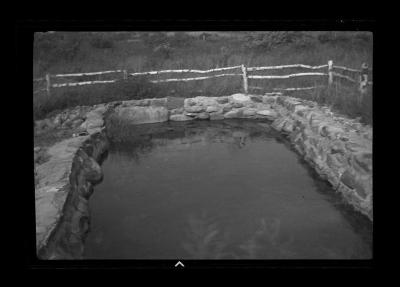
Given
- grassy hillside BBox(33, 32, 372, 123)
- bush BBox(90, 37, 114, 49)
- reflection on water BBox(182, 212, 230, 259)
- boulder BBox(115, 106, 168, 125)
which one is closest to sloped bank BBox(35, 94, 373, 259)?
boulder BBox(115, 106, 168, 125)

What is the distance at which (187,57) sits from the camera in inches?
401

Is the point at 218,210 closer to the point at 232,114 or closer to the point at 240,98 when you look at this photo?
the point at 232,114

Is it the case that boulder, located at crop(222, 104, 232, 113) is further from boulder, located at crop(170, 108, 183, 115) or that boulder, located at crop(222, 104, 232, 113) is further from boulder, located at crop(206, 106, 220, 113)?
boulder, located at crop(170, 108, 183, 115)

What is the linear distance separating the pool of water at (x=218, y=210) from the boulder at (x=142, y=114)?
182 centimetres

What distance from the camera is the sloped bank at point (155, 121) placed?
11.0ft

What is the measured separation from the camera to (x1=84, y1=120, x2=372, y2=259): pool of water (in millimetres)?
3482

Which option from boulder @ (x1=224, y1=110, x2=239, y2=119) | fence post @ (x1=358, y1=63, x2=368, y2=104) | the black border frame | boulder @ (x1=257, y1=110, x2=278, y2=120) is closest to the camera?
the black border frame

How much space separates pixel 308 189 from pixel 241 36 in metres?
7.47

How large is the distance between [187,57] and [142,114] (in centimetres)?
284

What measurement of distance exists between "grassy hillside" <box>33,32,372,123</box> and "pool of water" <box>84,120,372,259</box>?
1.83 m

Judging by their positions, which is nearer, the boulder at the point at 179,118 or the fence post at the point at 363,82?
the fence post at the point at 363,82

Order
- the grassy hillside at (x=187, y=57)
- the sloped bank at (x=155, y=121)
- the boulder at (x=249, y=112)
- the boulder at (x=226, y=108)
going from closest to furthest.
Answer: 1. the sloped bank at (x=155, y=121)
2. the grassy hillside at (x=187, y=57)
3. the boulder at (x=249, y=112)
4. the boulder at (x=226, y=108)

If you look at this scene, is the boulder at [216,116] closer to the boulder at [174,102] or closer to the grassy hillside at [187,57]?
the boulder at [174,102]
